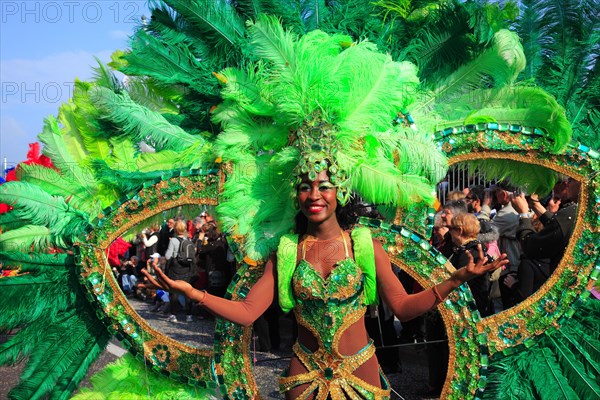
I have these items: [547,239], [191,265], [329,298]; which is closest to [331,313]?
[329,298]

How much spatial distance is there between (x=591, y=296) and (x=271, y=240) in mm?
1698

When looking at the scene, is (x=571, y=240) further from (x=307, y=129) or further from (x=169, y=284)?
(x=169, y=284)

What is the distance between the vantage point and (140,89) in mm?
3885

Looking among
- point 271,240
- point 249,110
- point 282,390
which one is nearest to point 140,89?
point 249,110

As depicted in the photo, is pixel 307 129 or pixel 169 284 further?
pixel 307 129

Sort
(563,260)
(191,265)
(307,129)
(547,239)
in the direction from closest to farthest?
(307,129) → (563,260) → (547,239) → (191,265)

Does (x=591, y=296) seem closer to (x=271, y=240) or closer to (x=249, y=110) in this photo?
(x=271, y=240)

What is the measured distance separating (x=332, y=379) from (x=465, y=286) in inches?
32.4

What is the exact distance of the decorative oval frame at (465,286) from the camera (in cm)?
320

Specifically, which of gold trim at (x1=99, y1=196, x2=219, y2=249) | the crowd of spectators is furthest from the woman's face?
the crowd of spectators

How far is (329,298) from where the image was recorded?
2.87m

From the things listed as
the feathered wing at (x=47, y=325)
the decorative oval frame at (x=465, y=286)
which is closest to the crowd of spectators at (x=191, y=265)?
the feathered wing at (x=47, y=325)

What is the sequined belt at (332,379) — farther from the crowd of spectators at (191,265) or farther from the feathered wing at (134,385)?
the crowd of spectators at (191,265)

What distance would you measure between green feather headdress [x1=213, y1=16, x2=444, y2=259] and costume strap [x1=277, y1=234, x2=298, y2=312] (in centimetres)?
20
